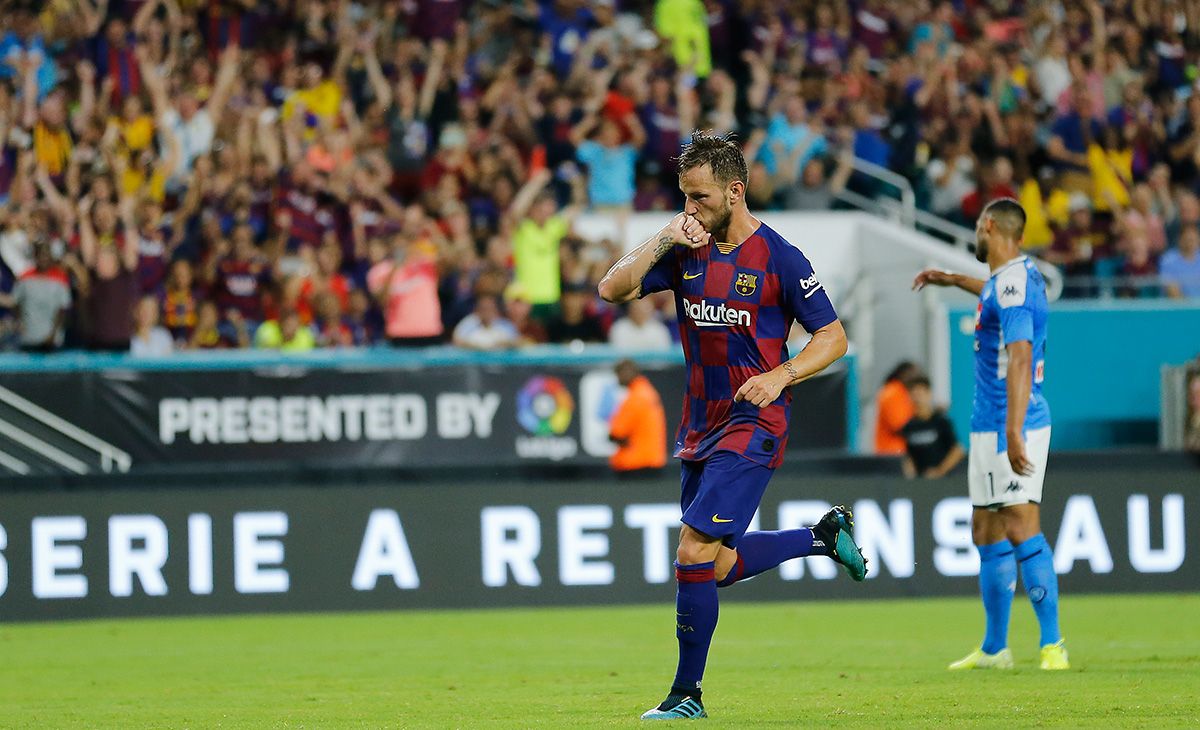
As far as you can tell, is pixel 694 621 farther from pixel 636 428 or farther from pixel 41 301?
pixel 41 301

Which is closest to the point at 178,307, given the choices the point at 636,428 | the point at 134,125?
the point at 134,125

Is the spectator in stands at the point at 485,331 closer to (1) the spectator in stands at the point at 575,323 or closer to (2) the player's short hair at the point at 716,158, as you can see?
(1) the spectator in stands at the point at 575,323

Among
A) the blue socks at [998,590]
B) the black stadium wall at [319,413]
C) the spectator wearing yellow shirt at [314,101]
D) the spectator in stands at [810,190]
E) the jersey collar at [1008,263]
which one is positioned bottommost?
the blue socks at [998,590]

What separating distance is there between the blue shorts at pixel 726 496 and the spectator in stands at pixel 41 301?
9740mm

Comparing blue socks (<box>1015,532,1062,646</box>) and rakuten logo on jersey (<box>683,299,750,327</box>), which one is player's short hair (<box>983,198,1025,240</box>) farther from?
rakuten logo on jersey (<box>683,299,750,327</box>)

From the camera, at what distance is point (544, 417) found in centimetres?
1695

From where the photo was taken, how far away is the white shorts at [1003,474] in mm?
9578

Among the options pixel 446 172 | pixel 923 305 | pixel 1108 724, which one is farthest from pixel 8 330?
A: pixel 1108 724

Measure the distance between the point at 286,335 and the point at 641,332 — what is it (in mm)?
Result: 3368

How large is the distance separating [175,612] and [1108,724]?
8668mm

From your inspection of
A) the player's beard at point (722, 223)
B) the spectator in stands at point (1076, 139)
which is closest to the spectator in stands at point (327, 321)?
the spectator in stands at point (1076, 139)

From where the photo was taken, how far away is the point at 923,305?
1895 centimetres

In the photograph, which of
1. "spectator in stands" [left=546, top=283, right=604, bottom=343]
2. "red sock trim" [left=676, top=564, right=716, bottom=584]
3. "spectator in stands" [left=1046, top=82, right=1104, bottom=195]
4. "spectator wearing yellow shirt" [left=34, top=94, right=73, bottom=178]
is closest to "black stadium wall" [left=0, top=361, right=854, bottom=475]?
"spectator in stands" [left=546, top=283, right=604, bottom=343]

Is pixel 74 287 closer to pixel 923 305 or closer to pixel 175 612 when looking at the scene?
pixel 175 612
